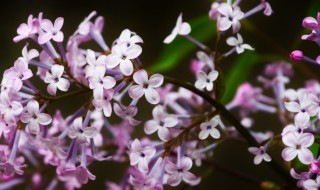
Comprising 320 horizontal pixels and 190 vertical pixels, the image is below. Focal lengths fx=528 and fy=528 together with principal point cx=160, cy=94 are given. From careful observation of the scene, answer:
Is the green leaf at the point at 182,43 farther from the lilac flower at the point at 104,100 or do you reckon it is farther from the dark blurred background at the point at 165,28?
the dark blurred background at the point at 165,28

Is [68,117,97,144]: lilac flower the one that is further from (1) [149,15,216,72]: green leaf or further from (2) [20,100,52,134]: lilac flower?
(1) [149,15,216,72]: green leaf

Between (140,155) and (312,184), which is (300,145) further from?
(140,155)

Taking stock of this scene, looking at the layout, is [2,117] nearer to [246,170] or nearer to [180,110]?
[180,110]

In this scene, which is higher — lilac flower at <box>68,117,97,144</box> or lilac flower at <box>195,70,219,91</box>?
lilac flower at <box>195,70,219,91</box>

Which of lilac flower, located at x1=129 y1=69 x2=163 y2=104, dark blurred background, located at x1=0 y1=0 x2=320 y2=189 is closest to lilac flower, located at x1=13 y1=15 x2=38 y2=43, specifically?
lilac flower, located at x1=129 y1=69 x2=163 y2=104

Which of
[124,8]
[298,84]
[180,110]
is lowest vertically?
[180,110]

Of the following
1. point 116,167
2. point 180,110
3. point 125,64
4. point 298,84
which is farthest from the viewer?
point 116,167

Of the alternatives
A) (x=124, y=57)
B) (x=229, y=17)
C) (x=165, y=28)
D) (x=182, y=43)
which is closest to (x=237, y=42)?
(x=229, y=17)

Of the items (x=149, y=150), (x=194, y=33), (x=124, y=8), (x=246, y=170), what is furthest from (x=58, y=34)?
(x=124, y=8)
